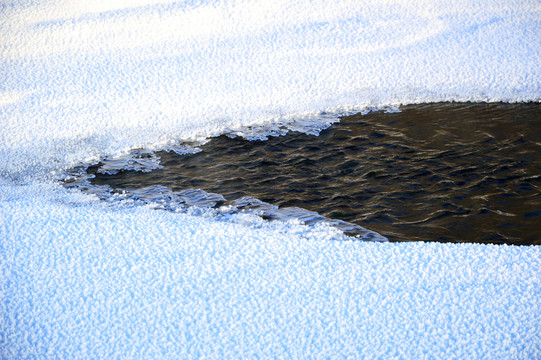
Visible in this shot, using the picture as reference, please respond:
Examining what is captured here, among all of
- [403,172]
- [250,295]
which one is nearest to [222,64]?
[403,172]

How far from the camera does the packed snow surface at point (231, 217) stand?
4.72ft

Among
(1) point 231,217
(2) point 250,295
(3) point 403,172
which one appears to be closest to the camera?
(2) point 250,295

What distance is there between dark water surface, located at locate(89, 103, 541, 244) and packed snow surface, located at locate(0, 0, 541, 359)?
0.21m

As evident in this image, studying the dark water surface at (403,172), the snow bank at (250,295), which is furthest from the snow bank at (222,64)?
the snow bank at (250,295)

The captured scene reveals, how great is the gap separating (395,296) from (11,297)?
114 cm

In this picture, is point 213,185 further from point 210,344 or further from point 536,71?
point 536,71

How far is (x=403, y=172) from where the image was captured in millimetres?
2496

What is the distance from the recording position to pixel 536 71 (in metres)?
3.36

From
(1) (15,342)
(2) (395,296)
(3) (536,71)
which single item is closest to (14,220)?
(1) (15,342)

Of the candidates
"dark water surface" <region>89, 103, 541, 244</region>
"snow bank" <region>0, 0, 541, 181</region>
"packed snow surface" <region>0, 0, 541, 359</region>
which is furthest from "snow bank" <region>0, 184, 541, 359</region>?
"snow bank" <region>0, 0, 541, 181</region>

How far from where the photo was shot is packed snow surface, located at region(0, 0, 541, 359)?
4.72ft

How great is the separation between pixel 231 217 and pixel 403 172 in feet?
2.93

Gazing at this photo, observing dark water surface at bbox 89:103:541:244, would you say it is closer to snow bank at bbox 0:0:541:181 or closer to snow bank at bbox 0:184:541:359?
snow bank at bbox 0:0:541:181

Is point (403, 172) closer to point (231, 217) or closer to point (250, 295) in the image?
point (231, 217)
